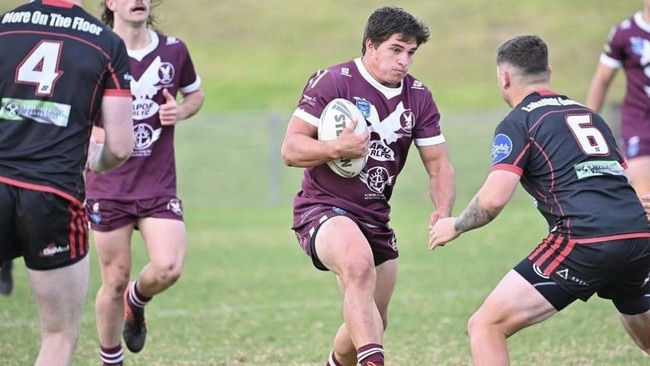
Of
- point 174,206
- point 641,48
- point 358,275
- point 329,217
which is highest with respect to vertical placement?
point 641,48

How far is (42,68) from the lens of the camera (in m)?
4.73

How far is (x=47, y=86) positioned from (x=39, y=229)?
0.61 metres

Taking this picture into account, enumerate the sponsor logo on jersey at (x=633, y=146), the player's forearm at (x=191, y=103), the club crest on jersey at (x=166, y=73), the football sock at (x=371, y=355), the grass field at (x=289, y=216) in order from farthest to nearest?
the sponsor logo on jersey at (x=633, y=146) < the grass field at (x=289, y=216) < the player's forearm at (x=191, y=103) < the club crest on jersey at (x=166, y=73) < the football sock at (x=371, y=355)

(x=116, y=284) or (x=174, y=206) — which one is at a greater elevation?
(x=174, y=206)

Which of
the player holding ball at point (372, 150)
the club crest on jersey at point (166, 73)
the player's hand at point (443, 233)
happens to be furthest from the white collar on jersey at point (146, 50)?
the player's hand at point (443, 233)

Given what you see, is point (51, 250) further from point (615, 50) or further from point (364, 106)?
point (615, 50)

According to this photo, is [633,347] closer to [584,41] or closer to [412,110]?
[412,110]

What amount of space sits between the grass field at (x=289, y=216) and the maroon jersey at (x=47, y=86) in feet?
8.84

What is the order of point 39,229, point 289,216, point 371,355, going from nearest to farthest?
point 39,229 → point 371,355 → point 289,216

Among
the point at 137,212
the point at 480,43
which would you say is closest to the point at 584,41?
the point at 480,43

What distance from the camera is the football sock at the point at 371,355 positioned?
5.40 metres

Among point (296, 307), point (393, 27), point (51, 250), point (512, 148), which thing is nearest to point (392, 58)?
point (393, 27)

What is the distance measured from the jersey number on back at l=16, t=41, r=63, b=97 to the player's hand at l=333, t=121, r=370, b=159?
5.10 feet

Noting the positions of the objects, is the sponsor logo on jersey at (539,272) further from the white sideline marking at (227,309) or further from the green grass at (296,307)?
the white sideline marking at (227,309)
